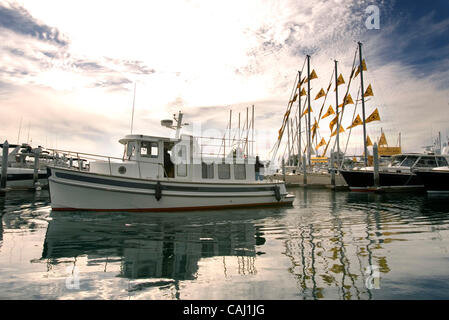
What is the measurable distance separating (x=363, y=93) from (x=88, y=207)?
31.7 m

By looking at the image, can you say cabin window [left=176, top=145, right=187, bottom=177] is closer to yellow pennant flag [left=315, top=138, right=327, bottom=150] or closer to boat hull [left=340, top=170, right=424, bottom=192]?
boat hull [left=340, top=170, right=424, bottom=192]

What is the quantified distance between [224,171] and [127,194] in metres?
4.95

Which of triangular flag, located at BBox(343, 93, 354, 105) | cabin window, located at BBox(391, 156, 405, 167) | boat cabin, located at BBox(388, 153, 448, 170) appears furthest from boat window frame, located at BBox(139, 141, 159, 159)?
triangular flag, located at BBox(343, 93, 354, 105)

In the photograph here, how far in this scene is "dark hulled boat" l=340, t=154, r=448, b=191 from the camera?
26.0 metres

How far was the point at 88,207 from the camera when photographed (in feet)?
39.4

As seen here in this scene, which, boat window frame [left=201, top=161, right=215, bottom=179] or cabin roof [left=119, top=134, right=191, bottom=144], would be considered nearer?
cabin roof [left=119, top=134, right=191, bottom=144]

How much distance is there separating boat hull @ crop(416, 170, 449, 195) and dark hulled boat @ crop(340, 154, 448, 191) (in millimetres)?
2319

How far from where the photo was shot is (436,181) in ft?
75.7

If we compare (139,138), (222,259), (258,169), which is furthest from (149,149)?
(222,259)

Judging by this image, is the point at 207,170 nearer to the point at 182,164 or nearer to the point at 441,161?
the point at 182,164

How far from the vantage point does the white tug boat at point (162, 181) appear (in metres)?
11.8
